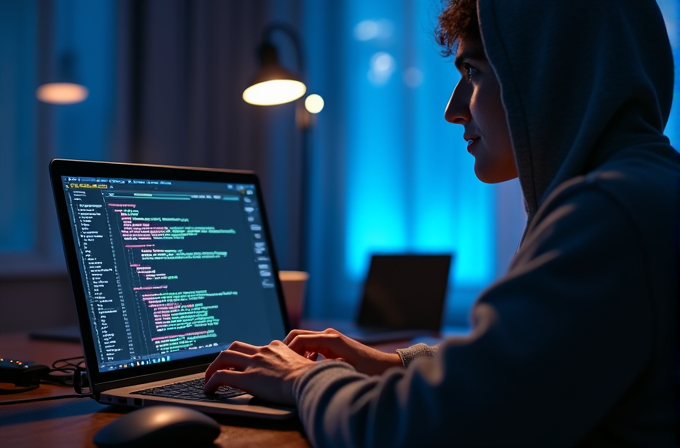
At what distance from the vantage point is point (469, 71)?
908 mm

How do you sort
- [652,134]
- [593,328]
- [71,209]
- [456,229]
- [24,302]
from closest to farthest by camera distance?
[593,328] < [652,134] < [71,209] < [24,302] < [456,229]

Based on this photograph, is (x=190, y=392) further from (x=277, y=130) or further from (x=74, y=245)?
(x=277, y=130)

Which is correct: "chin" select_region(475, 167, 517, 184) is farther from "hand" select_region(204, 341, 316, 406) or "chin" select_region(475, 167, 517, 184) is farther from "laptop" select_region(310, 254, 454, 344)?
"laptop" select_region(310, 254, 454, 344)

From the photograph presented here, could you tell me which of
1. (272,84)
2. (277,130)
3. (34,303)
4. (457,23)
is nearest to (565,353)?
(457,23)

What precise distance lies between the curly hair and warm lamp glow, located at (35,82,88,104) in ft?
5.98

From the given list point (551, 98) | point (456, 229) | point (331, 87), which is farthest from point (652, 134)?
point (331, 87)

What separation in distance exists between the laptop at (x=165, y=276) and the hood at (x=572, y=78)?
425mm

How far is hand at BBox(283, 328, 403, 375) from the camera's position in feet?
2.93

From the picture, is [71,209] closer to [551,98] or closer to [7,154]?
[551,98]

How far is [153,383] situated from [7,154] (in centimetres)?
183

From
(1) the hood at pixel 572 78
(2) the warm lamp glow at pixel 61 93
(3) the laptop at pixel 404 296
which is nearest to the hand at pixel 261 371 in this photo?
(1) the hood at pixel 572 78

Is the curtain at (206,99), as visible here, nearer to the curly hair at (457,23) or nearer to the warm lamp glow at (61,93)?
the warm lamp glow at (61,93)

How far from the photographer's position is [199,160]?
2875mm

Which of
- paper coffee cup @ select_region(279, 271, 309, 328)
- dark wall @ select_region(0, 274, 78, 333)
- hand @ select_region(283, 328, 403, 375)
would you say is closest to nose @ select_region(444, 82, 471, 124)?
hand @ select_region(283, 328, 403, 375)
